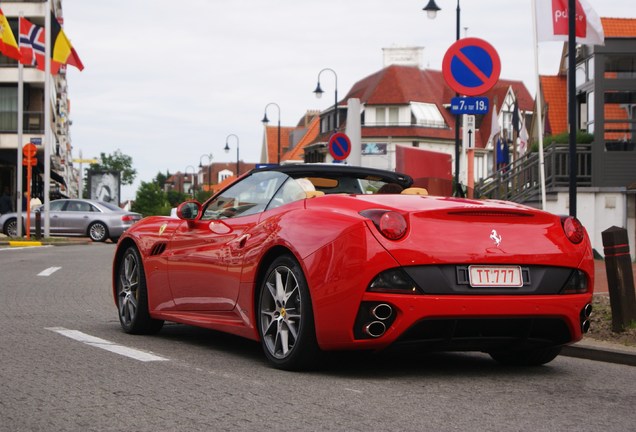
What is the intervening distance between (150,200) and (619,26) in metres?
121

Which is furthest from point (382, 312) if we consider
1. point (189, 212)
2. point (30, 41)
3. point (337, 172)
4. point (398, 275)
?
point (30, 41)

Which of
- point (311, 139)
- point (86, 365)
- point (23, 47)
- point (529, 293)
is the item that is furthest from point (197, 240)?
point (311, 139)

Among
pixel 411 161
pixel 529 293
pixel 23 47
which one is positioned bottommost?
pixel 529 293

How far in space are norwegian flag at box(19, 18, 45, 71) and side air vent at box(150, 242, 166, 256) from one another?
32.0 meters

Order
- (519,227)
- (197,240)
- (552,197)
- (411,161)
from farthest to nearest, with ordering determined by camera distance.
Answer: (411,161) < (552,197) < (197,240) < (519,227)

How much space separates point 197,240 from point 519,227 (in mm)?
2585

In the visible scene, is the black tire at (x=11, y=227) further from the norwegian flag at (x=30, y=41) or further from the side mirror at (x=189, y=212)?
the side mirror at (x=189, y=212)

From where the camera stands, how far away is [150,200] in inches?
5753

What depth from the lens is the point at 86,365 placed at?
6707 mm

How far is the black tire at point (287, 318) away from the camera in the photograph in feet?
20.9

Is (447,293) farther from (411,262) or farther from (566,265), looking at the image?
(566,265)

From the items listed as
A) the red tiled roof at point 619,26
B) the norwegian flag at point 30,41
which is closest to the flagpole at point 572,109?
the red tiled roof at point 619,26

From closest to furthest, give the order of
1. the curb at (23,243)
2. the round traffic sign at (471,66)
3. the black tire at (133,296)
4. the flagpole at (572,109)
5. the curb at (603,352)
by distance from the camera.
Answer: the curb at (603,352), the black tire at (133,296), the flagpole at (572,109), the round traffic sign at (471,66), the curb at (23,243)

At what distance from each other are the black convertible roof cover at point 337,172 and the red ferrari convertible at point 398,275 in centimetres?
3
